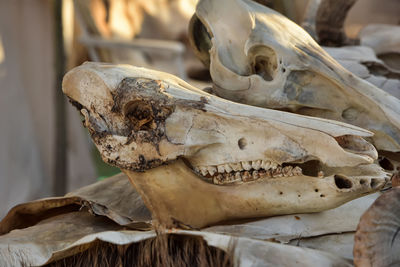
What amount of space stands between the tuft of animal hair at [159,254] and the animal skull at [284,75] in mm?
432

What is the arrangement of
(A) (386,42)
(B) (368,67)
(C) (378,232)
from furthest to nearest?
(A) (386,42)
(B) (368,67)
(C) (378,232)

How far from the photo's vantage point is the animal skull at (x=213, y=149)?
1.29 meters

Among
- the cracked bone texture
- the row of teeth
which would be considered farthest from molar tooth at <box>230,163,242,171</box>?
the cracked bone texture

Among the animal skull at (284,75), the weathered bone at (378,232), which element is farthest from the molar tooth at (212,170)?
the weathered bone at (378,232)

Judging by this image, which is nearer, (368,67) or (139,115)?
(139,115)

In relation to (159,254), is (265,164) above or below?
above

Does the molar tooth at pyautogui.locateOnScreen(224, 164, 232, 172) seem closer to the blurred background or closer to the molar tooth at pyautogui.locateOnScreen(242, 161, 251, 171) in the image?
the molar tooth at pyautogui.locateOnScreen(242, 161, 251, 171)

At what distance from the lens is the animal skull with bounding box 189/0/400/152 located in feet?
4.83

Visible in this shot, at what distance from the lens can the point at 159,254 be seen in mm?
1192

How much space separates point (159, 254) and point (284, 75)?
20.5 inches

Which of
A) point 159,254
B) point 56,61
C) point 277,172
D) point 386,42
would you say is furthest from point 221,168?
point 56,61

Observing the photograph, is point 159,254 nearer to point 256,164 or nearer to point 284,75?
point 256,164

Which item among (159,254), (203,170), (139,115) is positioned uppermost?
(139,115)

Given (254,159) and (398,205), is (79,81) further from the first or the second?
(398,205)
